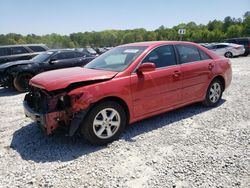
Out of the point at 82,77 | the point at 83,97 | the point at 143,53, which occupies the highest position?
the point at 143,53

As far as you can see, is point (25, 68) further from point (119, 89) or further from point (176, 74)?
point (176, 74)

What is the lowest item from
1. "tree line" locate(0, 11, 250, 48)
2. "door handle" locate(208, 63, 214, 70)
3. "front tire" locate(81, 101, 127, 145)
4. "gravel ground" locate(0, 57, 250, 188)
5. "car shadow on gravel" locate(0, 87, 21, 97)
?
"gravel ground" locate(0, 57, 250, 188)

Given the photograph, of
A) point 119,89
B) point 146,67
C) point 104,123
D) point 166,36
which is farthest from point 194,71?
point 166,36

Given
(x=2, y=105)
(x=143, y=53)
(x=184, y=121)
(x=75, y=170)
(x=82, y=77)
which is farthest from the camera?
(x=2, y=105)

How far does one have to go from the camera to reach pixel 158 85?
4.30 metres

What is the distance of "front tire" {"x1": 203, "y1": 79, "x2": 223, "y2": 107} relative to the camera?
541 cm

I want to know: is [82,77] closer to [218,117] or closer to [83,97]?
[83,97]

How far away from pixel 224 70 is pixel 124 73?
297cm

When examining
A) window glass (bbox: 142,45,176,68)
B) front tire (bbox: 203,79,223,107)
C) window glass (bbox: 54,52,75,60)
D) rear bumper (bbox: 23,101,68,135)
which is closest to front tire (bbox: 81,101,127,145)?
rear bumper (bbox: 23,101,68,135)

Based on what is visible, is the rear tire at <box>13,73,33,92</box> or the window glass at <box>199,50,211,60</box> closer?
the window glass at <box>199,50,211,60</box>

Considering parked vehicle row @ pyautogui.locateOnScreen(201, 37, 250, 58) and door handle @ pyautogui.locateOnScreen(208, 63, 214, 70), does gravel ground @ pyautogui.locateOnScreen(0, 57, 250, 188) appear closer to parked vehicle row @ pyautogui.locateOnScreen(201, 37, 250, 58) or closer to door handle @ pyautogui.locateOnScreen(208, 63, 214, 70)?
door handle @ pyautogui.locateOnScreen(208, 63, 214, 70)

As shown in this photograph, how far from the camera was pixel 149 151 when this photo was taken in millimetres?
3557

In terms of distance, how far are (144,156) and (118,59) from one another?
200 centimetres

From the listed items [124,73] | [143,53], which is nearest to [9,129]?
[124,73]
